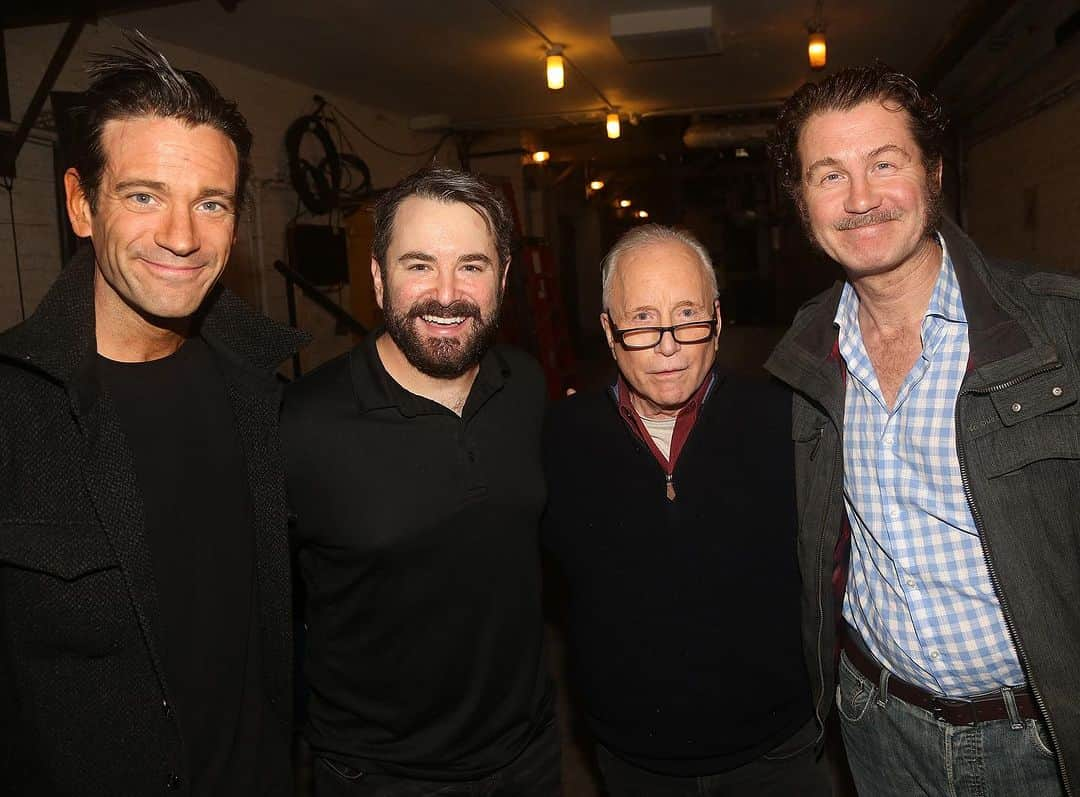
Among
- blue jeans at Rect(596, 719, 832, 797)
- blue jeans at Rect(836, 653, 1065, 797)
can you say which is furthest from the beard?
blue jeans at Rect(836, 653, 1065, 797)

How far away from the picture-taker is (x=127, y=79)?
167 cm

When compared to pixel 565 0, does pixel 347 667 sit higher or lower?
lower

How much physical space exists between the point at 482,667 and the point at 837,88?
1627mm

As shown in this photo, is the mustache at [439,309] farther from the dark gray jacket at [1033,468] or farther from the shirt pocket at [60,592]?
the dark gray jacket at [1033,468]

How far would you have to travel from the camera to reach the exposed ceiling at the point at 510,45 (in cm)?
589

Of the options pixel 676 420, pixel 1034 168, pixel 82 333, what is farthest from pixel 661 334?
pixel 1034 168

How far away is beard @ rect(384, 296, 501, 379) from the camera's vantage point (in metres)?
1.98

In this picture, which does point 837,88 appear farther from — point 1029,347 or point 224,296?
point 224,296

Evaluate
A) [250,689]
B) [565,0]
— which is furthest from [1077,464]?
[565,0]

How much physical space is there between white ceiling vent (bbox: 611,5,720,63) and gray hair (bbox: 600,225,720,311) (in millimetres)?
4624

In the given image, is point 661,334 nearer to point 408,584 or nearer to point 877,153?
point 877,153

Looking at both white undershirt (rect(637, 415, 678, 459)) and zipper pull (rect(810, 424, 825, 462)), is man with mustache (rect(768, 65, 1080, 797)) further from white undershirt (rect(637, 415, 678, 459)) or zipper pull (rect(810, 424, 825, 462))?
white undershirt (rect(637, 415, 678, 459))

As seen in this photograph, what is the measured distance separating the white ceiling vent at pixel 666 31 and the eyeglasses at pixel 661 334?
4.87m

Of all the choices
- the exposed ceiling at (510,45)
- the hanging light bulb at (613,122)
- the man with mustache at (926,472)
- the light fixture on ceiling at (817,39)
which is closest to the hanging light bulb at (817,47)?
the light fixture on ceiling at (817,39)
